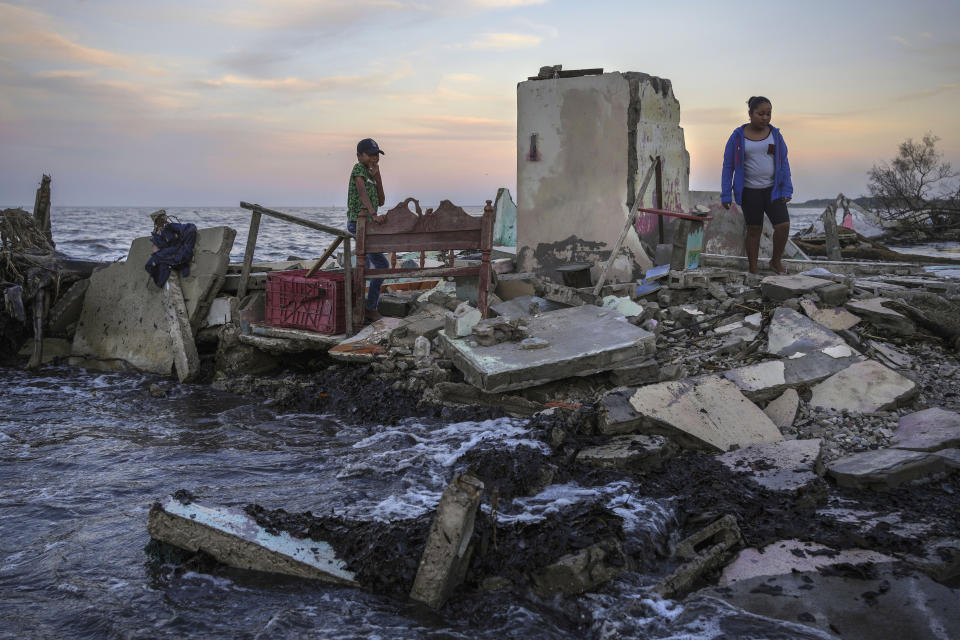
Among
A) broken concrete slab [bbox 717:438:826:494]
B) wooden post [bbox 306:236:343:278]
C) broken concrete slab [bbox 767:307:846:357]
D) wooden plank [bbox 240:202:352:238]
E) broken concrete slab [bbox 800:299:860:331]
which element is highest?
wooden plank [bbox 240:202:352:238]

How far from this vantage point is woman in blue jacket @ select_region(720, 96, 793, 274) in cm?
748

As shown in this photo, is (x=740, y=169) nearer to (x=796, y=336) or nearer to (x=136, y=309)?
(x=796, y=336)

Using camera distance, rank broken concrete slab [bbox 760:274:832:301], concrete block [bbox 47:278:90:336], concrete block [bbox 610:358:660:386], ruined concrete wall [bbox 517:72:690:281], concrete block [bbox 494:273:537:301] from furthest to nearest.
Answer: ruined concrete wall [bbox 517:72:690:281]
concrete block [bbox 47:278:90:336]
concrete block [bbox 494:273:537:301]
broken concrete slab [bbox 760:274:832:301]
concrete block [bbox 610:358:660:386]

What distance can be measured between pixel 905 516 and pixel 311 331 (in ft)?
18.6

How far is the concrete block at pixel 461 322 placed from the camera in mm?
6285

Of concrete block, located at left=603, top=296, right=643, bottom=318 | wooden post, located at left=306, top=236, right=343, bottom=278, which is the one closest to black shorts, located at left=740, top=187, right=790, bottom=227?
concrete block, located at left=603, top=296, right=643, bottom=318

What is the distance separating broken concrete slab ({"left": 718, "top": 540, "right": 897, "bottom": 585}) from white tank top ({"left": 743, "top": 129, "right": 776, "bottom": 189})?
5.15m

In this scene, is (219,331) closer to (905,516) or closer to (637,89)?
(637,89)

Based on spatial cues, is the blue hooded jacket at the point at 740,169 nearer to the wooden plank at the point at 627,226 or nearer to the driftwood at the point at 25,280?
the wooden plank at the point at 627,226

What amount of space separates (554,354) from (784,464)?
81.0 inches

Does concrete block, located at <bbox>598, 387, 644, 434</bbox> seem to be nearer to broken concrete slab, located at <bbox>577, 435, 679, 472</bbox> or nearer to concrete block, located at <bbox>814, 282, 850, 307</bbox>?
broken concrete slab, located at <bbox>577, 435, 679, 472</bbox>

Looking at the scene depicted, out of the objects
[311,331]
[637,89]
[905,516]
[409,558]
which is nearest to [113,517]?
[409,558]

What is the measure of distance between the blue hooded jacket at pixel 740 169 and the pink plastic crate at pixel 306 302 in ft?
14.4

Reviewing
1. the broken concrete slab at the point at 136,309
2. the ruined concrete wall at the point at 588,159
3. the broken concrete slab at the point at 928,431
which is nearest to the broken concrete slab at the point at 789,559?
the broken concrete slab at the point at 928,431
